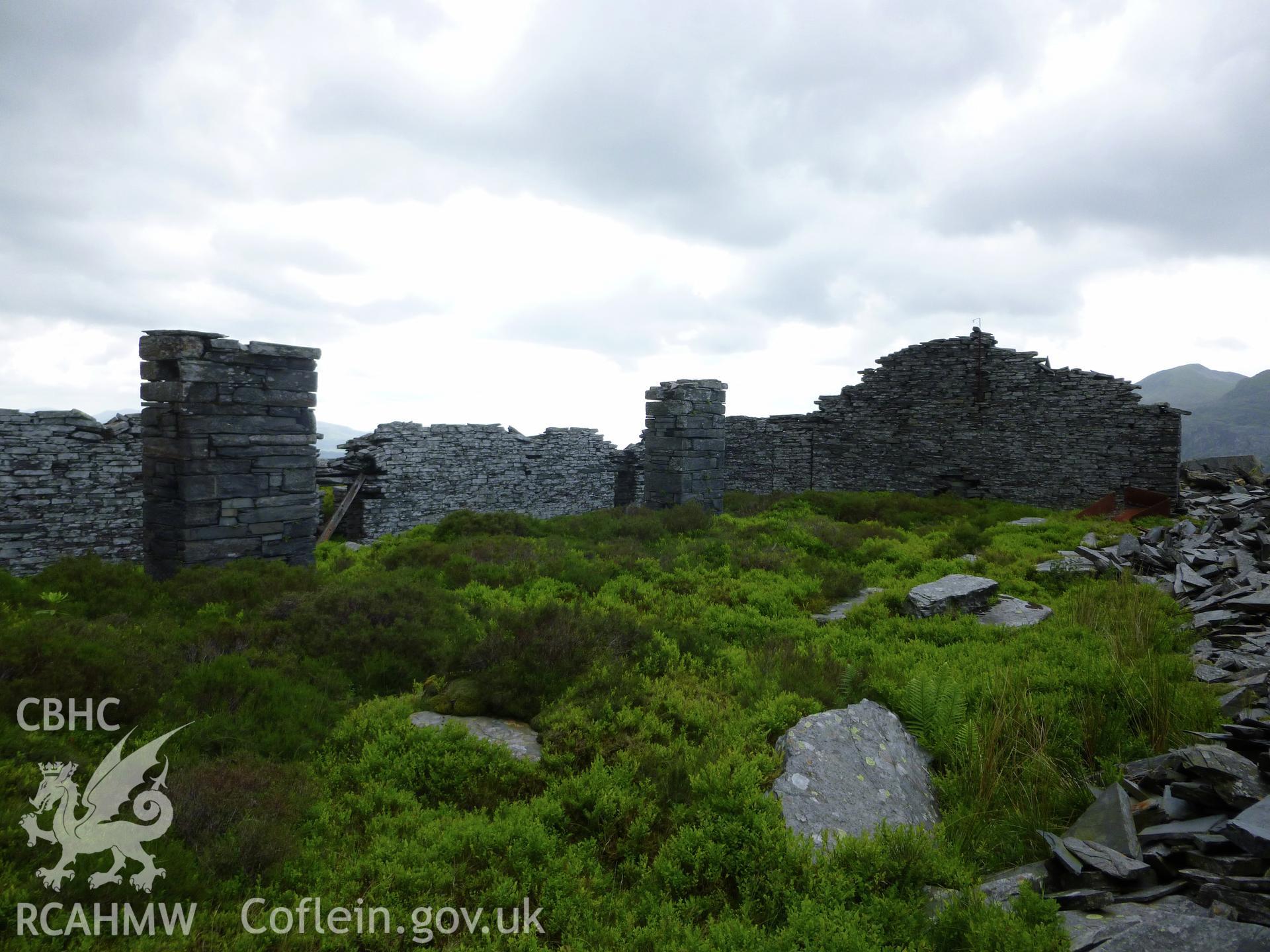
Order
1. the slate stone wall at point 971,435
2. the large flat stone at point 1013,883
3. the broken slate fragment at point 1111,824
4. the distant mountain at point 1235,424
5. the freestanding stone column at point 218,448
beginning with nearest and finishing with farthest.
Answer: the large flat stone at point 1013,883, the broken slate fragment at point 1111,824, the freestanding stone column at point 218,448, the slate stone wall at point 971,435, the distant mountain at point 1235,424

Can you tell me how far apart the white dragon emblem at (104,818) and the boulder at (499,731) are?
1921 millimetres

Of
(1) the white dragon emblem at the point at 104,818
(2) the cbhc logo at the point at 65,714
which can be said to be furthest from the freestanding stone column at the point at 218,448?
(1) the white dragon emblem at the point at 104,818

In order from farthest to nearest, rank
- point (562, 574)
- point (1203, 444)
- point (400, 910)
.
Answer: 1. point (1203, 444)
2. point (562, 574)
3. point (400, 910)

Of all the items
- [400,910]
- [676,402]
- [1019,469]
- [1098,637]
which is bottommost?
[400,910]

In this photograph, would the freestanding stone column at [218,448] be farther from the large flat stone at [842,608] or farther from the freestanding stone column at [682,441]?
the freestanding stone column at [682,441]

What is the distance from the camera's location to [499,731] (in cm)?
578

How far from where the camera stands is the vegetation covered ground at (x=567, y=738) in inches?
149

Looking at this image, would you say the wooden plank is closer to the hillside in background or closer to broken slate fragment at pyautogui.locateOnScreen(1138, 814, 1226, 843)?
broken slate fragment at pyautogui.locateOnScreen(1138, 814, 1226, 843)

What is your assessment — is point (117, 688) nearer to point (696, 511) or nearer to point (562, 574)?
point (562, 574)

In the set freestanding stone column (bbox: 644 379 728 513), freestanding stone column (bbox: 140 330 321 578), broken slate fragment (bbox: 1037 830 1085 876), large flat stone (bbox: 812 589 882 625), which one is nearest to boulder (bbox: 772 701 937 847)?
broken slate fragment (bbox: 1037 830 1085 876)

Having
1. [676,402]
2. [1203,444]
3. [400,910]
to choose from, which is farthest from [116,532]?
[1203,444]

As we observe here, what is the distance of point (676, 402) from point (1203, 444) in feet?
257

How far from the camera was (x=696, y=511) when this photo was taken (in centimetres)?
1517

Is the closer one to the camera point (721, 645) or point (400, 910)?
A: point (400, 910)
